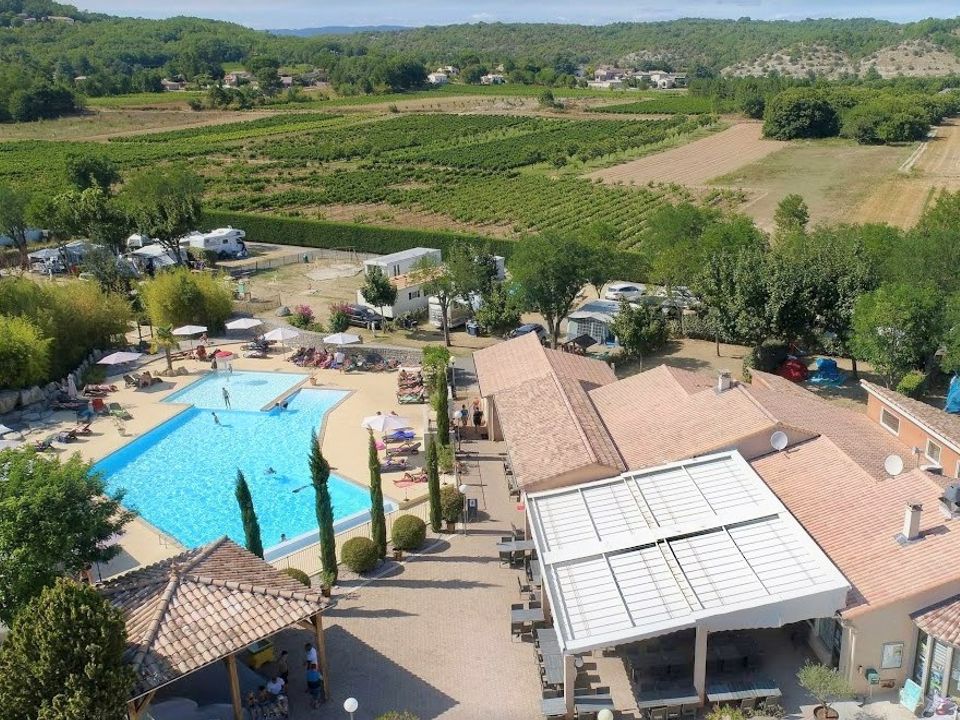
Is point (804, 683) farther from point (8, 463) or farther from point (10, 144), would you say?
point (10, 144)

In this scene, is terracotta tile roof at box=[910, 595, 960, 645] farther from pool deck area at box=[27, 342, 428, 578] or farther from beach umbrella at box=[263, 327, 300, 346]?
beach umbrella at box=[263, 327, 300, 346]

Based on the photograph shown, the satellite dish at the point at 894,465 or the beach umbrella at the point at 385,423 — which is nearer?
the satellite dish at the point at 894,465

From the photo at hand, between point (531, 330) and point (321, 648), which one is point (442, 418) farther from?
point (531, 330)

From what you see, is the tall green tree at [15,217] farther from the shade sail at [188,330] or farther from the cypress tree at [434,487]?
the cypress tree at [434,487]

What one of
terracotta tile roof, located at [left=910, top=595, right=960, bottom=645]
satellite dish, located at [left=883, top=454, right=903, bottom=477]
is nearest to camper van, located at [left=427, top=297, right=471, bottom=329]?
satellite dish, located at [left=883, top=454, right=903, bottom=477]

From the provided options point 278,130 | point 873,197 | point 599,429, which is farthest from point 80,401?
point 278,130

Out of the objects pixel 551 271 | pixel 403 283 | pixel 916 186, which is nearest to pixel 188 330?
pixel 403 283

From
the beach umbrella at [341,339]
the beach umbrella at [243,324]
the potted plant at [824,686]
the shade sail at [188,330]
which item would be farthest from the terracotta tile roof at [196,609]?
the beach umbrella at [243,324]
